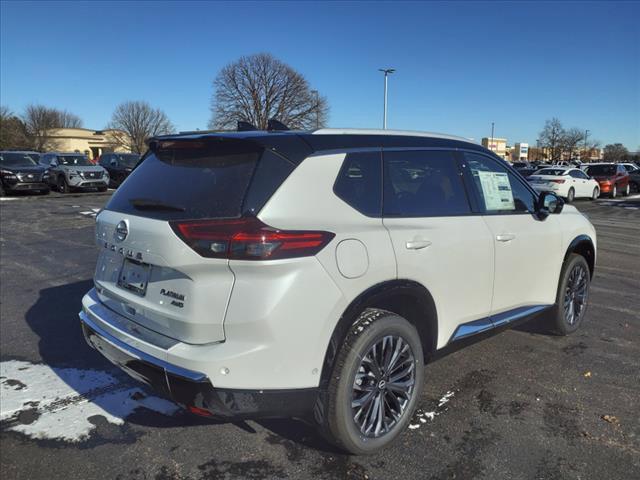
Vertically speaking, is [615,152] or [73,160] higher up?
[615,152]

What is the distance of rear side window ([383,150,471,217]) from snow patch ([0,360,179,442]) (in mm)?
2067

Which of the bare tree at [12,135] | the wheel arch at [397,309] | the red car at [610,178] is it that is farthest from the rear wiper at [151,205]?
the bare tree at [12,135]

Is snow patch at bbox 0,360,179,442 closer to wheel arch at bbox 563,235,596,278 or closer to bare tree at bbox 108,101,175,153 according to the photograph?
wheel arch at bbox 563,235,596,278

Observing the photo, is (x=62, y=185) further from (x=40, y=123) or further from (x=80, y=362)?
(x=40, y=123)

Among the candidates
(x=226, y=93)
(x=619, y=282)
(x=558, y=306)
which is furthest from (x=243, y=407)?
(x=226, y=93)

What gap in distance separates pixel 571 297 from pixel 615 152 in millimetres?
114865

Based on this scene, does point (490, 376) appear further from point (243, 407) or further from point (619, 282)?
point (619, 282)

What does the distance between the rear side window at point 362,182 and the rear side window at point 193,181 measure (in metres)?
0.49

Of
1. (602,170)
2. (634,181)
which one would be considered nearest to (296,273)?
(602,170)

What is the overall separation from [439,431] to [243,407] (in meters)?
1.40

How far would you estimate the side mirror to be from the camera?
4.09 m

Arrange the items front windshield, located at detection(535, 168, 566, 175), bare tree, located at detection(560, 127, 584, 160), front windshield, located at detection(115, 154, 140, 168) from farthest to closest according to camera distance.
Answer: bare tree, located at detection(560, 127, 584, 160) → front windshield, located at detection(115, 154, 140, 168) → front windshield, located at detection(535, 168, 566, 175)

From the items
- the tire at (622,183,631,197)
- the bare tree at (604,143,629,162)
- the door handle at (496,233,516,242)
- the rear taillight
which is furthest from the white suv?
the bare tree at (604,143,629,162)

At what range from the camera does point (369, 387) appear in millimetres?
2797
